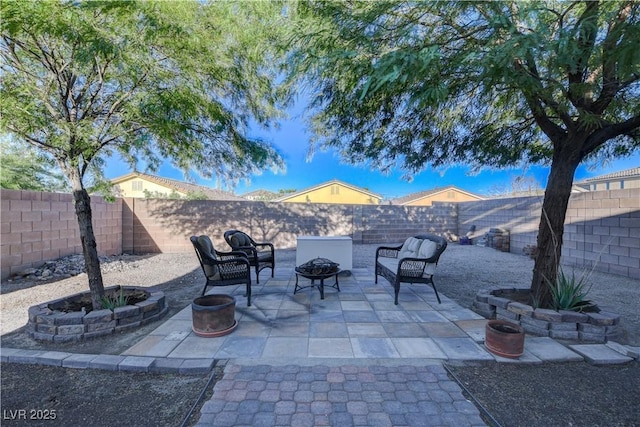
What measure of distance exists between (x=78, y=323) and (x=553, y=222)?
16.7 feet

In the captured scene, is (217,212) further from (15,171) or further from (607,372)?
(607,372)

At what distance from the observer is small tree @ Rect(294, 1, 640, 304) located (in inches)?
75.5

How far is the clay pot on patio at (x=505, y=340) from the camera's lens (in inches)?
93.8

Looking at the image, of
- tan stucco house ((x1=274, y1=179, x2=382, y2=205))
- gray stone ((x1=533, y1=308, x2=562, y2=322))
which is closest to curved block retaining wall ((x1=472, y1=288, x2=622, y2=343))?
gray stone ((x1=533, y1=308, x2=562, y2=322))

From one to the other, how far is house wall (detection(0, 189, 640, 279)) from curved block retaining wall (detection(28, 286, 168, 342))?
11.4 feet

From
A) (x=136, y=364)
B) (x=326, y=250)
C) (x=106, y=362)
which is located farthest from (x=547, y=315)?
(x=106, y=362)

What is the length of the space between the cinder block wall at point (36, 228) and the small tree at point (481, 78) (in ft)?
18.9

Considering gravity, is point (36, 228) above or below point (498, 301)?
above

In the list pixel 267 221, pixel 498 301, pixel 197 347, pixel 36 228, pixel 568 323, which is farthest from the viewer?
pixel 267 221

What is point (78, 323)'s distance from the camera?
274 cm

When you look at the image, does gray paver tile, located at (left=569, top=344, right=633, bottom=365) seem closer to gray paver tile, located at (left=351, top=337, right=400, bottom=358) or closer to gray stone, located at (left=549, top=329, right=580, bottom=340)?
gray stone, located at (left=549, top=329, right=580, bottom=340)

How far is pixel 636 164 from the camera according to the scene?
428 centimetres

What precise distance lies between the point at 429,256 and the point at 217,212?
6.88 meters

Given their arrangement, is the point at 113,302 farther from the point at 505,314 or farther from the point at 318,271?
the point at 505,314
